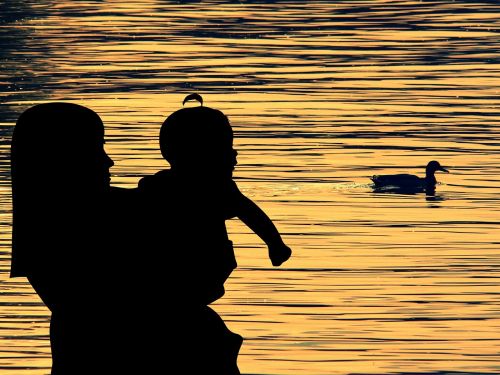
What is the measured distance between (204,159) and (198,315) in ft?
1.05

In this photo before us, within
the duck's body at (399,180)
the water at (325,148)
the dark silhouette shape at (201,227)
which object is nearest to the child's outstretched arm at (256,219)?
the dark silhouette shape at (201,227)

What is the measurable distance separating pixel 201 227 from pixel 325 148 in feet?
68.9

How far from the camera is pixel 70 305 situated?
3250 millimetres

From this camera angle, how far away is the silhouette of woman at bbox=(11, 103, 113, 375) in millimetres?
3227

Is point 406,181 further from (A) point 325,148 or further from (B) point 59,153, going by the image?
(B) point 59,153

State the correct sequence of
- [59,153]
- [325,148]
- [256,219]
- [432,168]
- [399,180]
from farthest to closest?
[325,148]
[432,168]
[399,180]
[256,219]
[59,153]

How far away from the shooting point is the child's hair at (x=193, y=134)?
3.39 m

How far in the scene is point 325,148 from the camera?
24.3 meters

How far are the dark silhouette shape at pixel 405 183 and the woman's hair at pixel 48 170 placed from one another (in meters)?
17.2

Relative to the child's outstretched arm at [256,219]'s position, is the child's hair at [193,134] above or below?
above

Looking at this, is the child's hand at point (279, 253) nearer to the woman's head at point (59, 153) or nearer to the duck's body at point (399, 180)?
the woman's head at point (59, 153)

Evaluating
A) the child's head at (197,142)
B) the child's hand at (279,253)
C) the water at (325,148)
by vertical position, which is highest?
the child's head at (197,142)

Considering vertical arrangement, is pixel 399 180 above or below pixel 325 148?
above

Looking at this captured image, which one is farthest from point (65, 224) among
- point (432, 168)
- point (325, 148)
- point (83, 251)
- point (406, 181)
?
point (325, 148)
